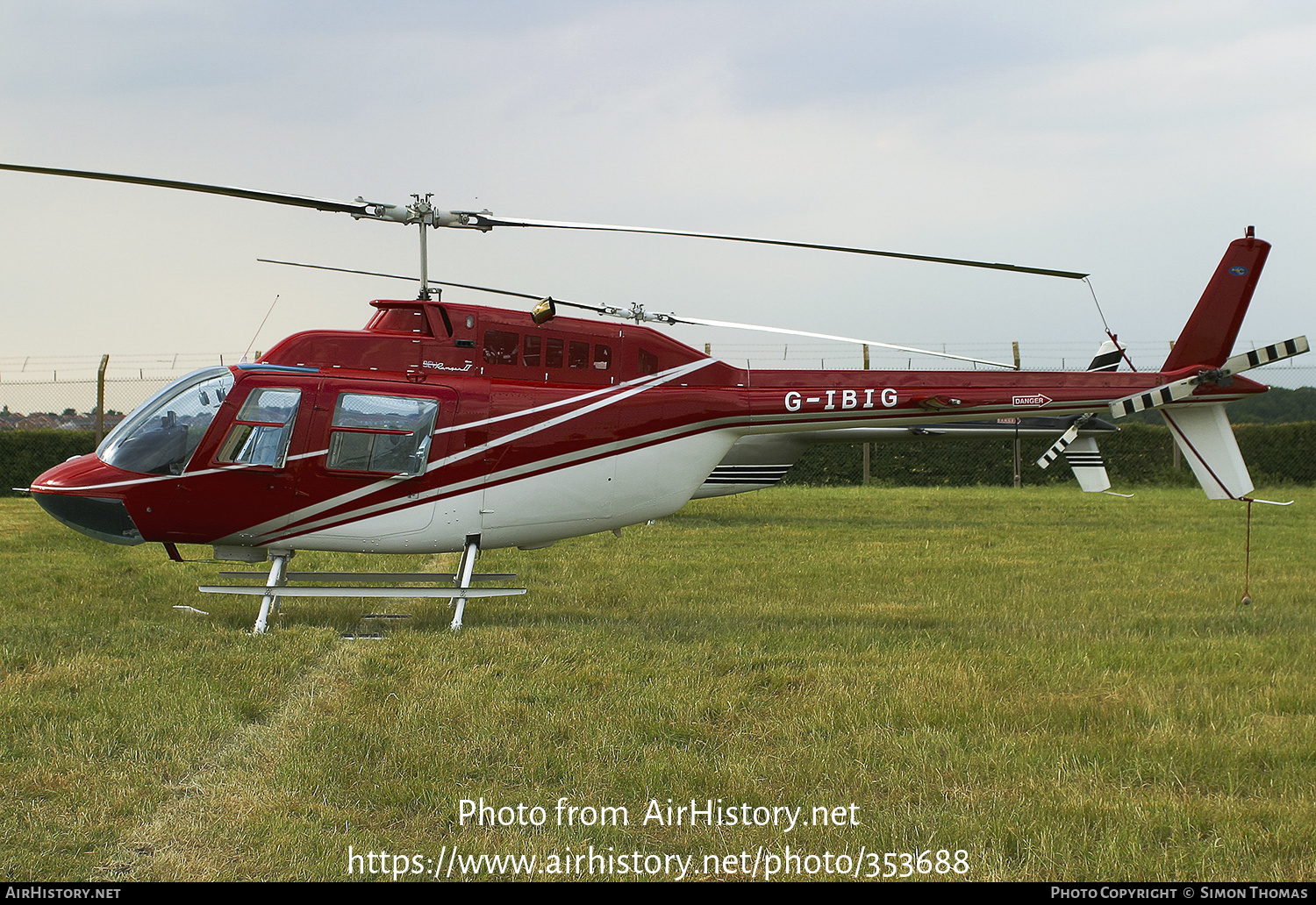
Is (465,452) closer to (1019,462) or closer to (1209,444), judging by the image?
(1209,444)

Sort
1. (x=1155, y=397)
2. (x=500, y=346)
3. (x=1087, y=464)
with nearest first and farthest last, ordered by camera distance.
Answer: (x=500, y=346) → (x=1155, y=397) → (x=1087, y=464)

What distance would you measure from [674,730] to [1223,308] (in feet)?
23.7

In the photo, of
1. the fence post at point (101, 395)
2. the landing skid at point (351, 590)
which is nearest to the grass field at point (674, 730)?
the landing skid at point (351, 590)

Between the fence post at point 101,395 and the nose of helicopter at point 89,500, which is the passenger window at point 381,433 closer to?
the nose of helicopter at point 89,500

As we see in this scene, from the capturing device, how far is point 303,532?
875 centimetres

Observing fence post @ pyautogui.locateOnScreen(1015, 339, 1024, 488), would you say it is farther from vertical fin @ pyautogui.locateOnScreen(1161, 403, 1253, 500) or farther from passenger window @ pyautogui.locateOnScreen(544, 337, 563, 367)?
passenger window @ pyautogui.locateOnScreen(544, 337, 563, 367)

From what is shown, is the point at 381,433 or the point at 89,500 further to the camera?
the point at 381,433

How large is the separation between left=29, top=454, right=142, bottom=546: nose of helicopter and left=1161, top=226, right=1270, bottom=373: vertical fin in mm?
9304

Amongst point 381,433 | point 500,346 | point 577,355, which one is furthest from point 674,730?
point 500,346

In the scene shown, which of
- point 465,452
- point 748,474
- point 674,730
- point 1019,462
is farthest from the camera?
point 1019,462

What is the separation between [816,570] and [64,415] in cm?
1916

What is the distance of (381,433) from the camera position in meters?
8.63

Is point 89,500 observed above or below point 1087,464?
below

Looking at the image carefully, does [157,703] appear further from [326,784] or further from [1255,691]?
[1255,691]
